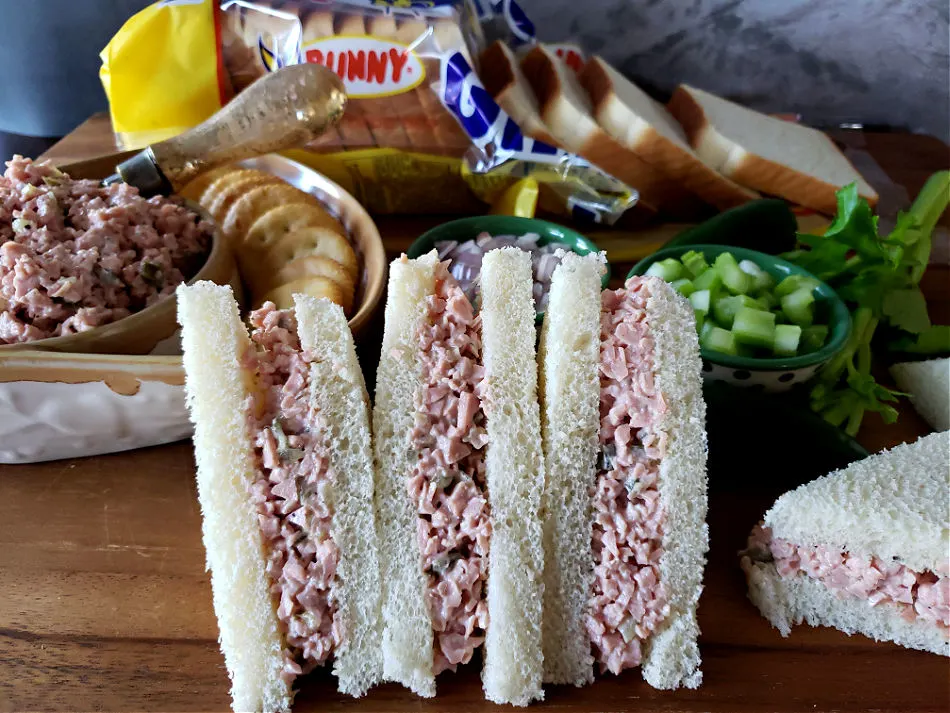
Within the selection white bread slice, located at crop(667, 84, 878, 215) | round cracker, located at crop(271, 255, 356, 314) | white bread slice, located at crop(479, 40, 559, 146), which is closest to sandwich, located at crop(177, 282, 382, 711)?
round cracker, located at crop(271, 255, 356, 314)

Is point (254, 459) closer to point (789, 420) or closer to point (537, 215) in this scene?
point (789, 420)

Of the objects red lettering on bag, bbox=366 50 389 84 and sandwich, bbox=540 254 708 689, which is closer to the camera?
sandwich, bbox=540 254 708 689

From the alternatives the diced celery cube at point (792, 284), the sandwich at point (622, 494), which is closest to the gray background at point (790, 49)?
the diced celery cube at point (792, 284)

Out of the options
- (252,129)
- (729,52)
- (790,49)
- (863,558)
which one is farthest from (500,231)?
(790,49)

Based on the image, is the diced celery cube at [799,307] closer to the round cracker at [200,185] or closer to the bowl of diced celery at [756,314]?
the bowl of diced celery at [756,314]

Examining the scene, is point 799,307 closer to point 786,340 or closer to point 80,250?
point 786,340

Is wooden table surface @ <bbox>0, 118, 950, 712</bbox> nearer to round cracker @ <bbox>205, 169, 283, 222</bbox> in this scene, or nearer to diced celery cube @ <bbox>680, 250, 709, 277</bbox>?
diced celery cube @ <bbox>680, 250, 709, 277</bbox>
